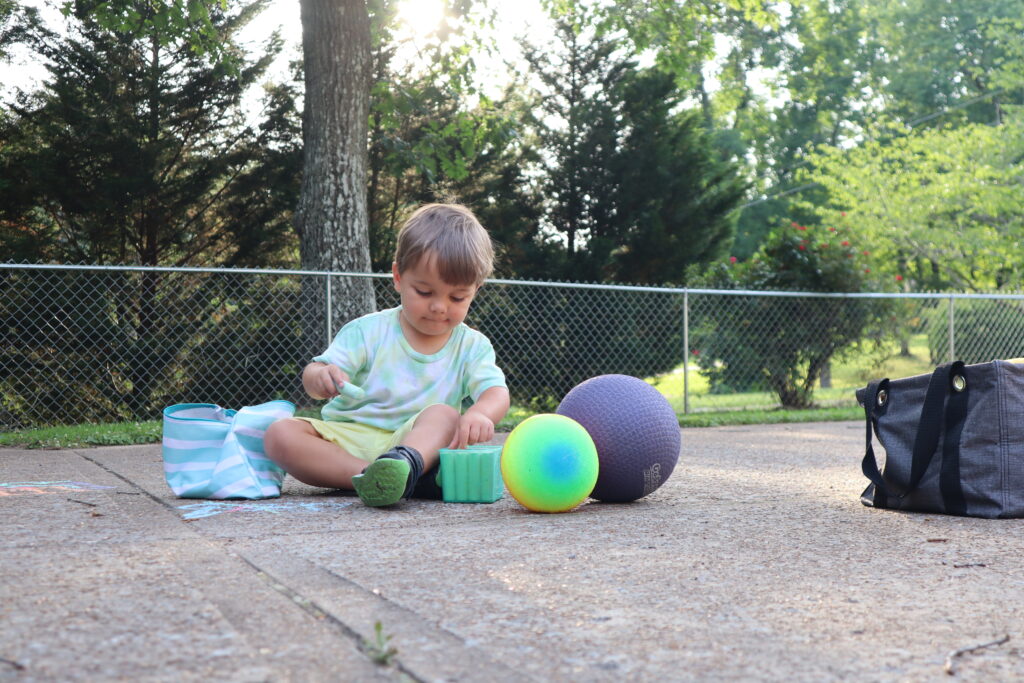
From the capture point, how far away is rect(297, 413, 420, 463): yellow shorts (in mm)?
4039

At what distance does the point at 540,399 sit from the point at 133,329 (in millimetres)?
4021

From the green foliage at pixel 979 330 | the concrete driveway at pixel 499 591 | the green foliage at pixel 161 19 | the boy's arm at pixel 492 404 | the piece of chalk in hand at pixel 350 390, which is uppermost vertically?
the green foliage at pixel 161 19

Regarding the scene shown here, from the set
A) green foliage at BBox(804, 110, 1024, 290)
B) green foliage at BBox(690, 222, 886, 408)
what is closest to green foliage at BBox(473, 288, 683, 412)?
green foliage at BBox(690, 222, 886, 408)

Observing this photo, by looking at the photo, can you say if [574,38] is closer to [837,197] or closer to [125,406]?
[125,406]

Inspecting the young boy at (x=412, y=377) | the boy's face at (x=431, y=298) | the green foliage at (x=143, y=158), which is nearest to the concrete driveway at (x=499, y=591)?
the young boy at (x=412, y=377)

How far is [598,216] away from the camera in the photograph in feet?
42.0

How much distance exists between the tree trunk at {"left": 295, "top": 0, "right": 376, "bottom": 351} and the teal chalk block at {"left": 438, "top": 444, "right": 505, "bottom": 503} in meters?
5.32

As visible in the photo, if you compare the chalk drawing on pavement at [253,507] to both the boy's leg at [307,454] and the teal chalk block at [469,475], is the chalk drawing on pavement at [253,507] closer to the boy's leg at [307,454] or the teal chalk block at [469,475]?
the boy's leg at [307,454]

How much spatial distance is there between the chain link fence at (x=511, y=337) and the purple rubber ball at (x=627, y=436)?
4467 mm

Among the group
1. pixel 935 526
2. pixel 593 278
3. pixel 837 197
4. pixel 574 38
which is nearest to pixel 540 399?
pixel 593 278

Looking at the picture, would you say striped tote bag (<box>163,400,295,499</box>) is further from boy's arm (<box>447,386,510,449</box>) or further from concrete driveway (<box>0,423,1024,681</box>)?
boy's arm (<box>447,386,510,449</box>)

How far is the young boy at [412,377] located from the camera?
3873 millimetres

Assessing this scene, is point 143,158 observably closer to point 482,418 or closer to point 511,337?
point 511,337

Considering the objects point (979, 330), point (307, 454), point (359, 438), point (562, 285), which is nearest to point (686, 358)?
point (562, 285)
